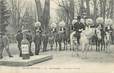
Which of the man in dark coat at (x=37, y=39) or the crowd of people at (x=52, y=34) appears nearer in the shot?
the crowd of people at (x=52, y=34)

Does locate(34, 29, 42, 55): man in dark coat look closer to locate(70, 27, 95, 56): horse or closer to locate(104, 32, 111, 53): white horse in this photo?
locate(70, 27, 95, 56): horse

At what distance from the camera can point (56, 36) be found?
4723 millimetres

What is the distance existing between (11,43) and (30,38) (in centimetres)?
29

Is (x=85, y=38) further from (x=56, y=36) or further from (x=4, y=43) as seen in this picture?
(x=4, y=43)

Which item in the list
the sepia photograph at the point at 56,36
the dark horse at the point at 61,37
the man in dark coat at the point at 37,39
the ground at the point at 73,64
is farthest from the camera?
the man in dark coat at the point at 37,39

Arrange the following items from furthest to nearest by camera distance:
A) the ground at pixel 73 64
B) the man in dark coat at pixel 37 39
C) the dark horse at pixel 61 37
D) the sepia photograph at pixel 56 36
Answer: the man in dark coat at pixel 37 39 → the dark horse at pixel 61 37 → the sepia photograph at pixel 56 36 → the ground at pixel 73 64

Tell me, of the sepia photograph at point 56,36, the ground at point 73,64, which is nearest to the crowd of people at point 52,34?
the sepia photograph at point 56,36

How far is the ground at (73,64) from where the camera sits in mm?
4383

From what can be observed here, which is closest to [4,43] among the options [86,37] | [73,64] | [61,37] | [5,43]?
[5,43]

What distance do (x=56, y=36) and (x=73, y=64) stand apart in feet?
1.64

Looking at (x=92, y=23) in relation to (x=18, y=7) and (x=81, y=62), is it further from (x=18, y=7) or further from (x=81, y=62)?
(x=18, y=7)

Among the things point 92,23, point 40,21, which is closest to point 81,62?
point 92,23

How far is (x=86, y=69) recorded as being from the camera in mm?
4395

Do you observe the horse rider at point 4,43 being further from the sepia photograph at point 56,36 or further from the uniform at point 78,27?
the uniform at point 78,27
